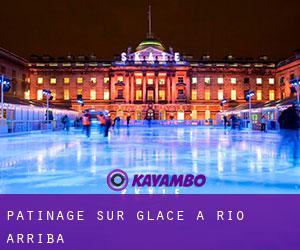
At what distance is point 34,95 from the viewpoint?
80.1 metres

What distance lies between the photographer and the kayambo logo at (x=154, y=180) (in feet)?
21.8

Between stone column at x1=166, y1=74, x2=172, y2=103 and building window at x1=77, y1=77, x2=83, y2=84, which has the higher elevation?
building window at x1=77, y1=77, x2=83, y2=84

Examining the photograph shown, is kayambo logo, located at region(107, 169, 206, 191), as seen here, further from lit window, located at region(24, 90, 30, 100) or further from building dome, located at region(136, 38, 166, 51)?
building dome, located at region(136, 38, 166, 51)

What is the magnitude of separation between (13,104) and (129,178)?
28956 mm

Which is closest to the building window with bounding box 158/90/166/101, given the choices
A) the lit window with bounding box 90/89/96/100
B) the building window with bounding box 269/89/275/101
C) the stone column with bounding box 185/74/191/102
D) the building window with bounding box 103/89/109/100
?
the stone column with bounding box 185/74/191/102

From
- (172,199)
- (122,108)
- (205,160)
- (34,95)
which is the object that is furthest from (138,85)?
(172,199)

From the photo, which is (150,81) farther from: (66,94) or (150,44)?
(66,94)

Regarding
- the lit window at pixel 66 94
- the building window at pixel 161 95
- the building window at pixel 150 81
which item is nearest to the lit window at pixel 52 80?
the lit window at pixel 66 94

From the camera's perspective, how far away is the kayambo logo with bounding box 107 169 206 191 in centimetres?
664

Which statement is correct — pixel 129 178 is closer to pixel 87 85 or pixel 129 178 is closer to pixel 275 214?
pixel 275 214

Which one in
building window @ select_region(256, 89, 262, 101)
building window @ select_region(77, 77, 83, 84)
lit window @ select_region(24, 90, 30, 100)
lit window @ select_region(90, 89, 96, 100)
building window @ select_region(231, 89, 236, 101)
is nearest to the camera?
lit window @ select_region(24, 90, 30, 100)

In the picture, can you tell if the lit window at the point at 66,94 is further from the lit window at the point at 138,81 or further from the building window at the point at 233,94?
the building window at the point at 233,94

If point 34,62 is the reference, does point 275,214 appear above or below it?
below

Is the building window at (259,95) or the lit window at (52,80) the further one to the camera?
the building window at (259,95)
